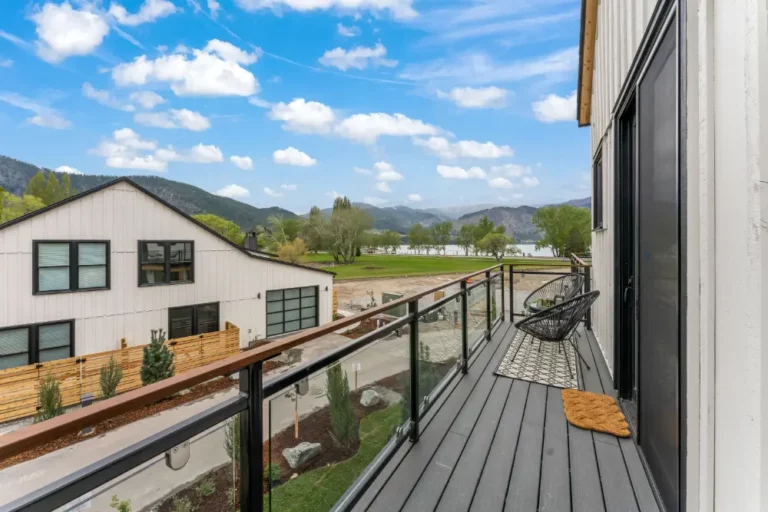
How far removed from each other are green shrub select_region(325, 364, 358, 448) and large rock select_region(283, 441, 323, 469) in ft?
0.49

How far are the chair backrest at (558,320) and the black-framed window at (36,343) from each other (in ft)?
32.3

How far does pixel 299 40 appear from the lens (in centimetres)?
3150

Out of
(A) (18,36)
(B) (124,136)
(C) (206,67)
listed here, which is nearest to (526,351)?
(C) (206,67)

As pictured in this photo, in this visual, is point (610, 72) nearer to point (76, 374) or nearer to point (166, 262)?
point (166, 262)

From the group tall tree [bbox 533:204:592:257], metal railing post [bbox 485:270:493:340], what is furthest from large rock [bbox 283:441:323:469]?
tall tree [bbox 533:204:592:257]

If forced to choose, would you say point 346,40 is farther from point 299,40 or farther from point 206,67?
point 206,67

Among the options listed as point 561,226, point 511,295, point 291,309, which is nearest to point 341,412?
point 511,295

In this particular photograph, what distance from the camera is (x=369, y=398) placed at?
1.74 meters

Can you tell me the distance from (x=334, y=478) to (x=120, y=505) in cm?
83

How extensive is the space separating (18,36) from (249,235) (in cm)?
4888

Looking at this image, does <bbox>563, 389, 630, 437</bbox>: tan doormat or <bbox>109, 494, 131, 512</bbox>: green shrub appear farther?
<bbox>563, 389, 630, 437</bbox>: tan doormat

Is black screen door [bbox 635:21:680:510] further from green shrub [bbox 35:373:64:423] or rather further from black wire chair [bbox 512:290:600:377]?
green shrub [bbox 35:373:64:423]

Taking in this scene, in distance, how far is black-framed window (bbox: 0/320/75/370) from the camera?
7.32m

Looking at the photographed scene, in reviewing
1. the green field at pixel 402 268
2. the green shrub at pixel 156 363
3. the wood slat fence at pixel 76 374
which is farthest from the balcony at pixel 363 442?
the green field at pixel 402 268
